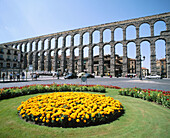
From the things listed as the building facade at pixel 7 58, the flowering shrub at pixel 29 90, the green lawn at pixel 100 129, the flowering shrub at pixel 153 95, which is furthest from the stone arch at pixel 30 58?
the green lawn at pixel 100 129

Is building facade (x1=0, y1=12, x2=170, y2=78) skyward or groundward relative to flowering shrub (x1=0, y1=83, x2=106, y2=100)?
skyward

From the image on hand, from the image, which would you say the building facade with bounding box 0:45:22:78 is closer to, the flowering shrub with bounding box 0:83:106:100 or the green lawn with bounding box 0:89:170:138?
the flowering shrub with bounding box 0:83:106:100

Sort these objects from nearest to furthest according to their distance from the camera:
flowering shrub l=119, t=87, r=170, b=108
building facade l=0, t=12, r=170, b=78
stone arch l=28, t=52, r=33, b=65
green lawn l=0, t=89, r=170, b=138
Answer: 1. green lawn l=0, t=89, r=170, b=138
2. flowering shrub l=119, t=87, r=170, b=108
3. building facade l=0, t=12, r=170, b=78
4. stone arch l=28, t=52, r=33, b=65

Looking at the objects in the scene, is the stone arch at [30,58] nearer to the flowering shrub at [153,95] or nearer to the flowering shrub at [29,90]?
the flowering shrub at [29,90]

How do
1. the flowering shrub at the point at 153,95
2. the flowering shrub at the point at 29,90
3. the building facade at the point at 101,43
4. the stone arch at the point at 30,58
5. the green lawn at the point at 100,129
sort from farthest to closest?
the stone arch at the point at 30,58 → the building facade at the point at 101,43 → the flowering shrub at the point at 29,90 → the flowering shrub at the point at 153,95 → the green lawn at the point at 100,129

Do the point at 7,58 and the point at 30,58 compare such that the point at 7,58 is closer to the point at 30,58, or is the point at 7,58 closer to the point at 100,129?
the point at 30,58

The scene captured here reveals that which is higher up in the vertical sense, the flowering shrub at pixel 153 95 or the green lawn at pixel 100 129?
the flowering shrub at pixel 153 95

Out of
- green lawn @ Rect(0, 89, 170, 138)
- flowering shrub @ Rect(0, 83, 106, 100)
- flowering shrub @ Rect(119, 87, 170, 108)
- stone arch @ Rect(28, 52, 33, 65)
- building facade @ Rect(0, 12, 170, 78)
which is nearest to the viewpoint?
green lawn @ Rect(0, 89, 170, 138)

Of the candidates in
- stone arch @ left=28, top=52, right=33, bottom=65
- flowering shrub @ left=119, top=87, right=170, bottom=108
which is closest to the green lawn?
flowering shrub @ left=119, top=87, right=170, bottom=108

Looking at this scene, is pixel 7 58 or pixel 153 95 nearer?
pixel 153 95

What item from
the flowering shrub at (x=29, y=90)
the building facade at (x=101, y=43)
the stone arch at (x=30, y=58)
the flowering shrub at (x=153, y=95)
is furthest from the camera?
the stone arch at (x=30, y=58)

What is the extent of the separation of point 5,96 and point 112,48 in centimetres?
3556

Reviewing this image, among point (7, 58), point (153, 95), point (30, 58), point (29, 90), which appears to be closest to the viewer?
point (153, 95)

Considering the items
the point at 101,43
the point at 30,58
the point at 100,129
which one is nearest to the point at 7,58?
the point at 30,58
